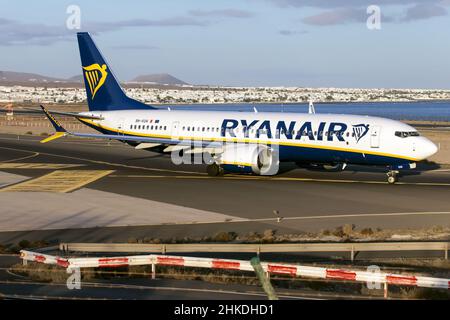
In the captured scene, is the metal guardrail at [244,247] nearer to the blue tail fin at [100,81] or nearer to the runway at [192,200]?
the runway at [192,200]

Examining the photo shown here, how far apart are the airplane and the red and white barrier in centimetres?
2499

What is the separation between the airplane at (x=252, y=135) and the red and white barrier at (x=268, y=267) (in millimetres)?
24986

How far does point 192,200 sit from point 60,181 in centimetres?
1213

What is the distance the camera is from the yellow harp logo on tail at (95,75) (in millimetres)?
56250

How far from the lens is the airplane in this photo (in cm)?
4356

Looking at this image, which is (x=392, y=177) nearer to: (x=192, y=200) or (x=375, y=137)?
(x=375, y=137)

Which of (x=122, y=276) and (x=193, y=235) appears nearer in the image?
(x=122, y=276)

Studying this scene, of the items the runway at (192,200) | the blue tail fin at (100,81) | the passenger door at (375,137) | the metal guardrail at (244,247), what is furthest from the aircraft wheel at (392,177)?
the blue tail fin at (100,81)
